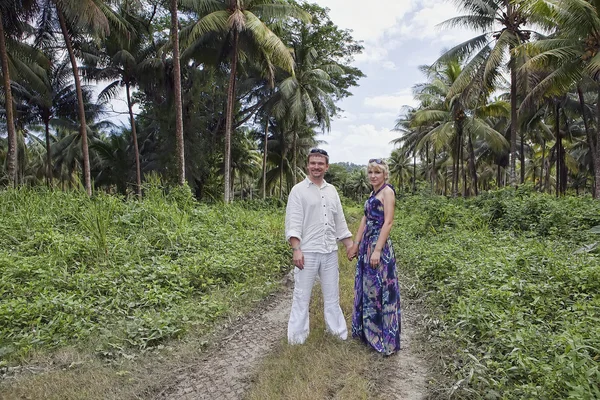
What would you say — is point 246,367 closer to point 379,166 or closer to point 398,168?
point 379,166

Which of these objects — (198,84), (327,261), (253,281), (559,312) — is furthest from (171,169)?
(559,312)

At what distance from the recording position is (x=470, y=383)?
2875mm

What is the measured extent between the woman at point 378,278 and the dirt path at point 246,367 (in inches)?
9.8

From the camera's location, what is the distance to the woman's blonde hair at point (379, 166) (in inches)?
147

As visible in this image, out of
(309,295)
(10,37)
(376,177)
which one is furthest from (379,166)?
(10,37)

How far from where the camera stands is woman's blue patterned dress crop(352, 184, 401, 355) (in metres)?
3.61

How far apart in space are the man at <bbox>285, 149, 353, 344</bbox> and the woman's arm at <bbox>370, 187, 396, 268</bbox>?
1.41 feet

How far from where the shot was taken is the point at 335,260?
3826mm

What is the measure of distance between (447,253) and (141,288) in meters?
4.75

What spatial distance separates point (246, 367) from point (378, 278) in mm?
1474

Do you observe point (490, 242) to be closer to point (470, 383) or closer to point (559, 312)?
point (559, 312)

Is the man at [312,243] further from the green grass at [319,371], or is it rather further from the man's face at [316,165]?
the green grass at [319,371]

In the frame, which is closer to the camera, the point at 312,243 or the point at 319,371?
the point at 319,371

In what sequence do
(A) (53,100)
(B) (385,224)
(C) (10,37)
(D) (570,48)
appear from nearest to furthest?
(B) (385,224) < (D) (570,48) < (C) (10,37) < (A) (53,100)
